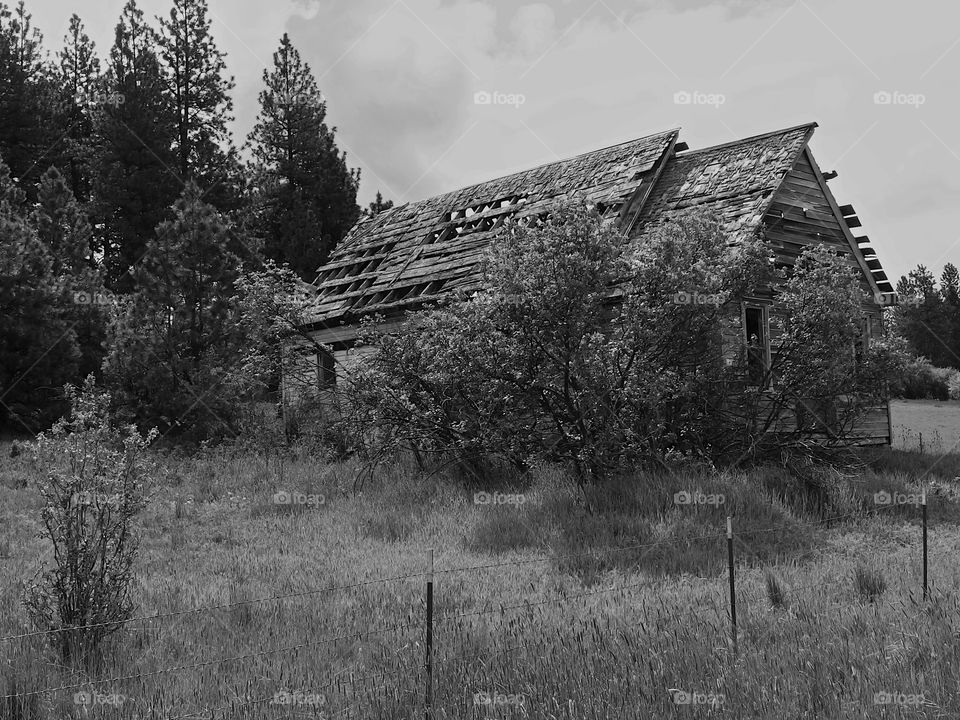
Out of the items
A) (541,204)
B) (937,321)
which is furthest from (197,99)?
(937,321)

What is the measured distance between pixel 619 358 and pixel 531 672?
7669mm

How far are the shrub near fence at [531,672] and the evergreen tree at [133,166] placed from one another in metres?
32.4

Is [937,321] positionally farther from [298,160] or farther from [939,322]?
[298,160]

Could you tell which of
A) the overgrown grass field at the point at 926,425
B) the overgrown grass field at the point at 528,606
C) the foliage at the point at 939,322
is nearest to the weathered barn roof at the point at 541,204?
the overgrown grass field at the point at 528,606

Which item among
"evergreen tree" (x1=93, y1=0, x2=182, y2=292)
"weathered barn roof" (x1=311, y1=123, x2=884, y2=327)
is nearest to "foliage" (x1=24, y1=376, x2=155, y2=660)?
"weathered barn roof" (x1=311, y1=123, x2=884, y2=327)

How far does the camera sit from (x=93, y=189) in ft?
122

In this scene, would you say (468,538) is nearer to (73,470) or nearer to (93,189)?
(73,470)

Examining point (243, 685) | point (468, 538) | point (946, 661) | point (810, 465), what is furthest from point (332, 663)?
point (810, 465)

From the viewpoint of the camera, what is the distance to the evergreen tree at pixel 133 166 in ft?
120

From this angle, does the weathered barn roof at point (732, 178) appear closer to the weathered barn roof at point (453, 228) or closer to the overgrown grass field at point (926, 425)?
the weathered barn roof at point (453, 228)

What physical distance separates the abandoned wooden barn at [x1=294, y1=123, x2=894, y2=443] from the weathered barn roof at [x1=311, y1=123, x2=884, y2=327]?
0.13ft

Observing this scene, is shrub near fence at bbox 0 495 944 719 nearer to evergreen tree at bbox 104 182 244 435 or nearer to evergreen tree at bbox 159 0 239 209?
evergreen tree at bbox 104 182 244 435

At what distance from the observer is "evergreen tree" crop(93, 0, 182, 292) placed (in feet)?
120

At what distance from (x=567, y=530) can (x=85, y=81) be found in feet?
134
